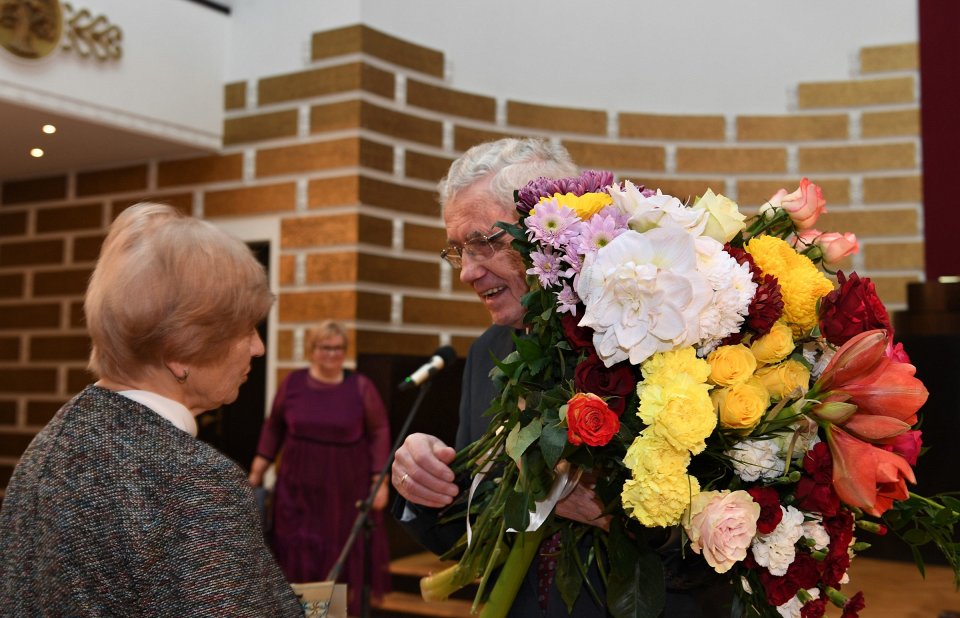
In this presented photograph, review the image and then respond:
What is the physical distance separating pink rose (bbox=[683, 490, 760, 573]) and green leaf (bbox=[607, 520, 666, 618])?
12 centimetres

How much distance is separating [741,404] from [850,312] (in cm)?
23

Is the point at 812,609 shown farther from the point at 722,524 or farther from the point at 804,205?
the point at 804,205

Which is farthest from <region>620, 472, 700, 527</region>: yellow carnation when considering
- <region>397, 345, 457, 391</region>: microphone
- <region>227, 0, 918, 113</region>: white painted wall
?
<region>227, 0, 918, 113</region>: white painted wall

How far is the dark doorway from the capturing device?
570cm

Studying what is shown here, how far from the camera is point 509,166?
1.74 metres

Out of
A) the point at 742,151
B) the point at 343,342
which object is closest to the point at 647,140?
the point at 742,151

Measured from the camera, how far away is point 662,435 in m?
1.14

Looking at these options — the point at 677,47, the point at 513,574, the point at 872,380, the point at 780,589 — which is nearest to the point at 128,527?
the point at 513,574

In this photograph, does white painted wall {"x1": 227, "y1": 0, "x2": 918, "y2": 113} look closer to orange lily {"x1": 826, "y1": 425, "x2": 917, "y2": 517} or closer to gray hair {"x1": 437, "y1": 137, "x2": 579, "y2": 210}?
gray hair {"x1": 437, "y1": 137, "x2": 579, "y2": 210}

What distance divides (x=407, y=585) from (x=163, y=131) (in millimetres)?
2985

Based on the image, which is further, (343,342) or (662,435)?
(343,342)

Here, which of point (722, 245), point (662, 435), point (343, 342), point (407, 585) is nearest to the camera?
point (662, 435)

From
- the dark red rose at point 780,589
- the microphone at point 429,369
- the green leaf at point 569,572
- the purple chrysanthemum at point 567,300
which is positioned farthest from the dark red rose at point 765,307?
the microphone at point 429,369

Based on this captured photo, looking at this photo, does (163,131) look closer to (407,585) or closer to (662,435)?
(407,585)
